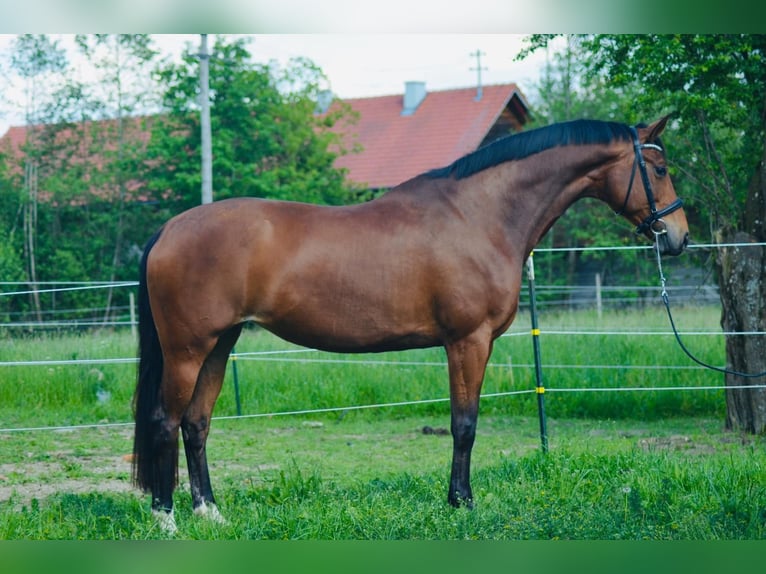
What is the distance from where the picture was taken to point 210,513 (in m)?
4.73

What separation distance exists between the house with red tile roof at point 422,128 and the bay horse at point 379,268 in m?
16.5

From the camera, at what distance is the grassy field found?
4.42m

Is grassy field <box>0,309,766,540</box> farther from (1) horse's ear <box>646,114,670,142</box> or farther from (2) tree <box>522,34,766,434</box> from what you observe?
(1) horse's ear <box>646,114,670,142</box>

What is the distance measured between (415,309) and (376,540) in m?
1.34

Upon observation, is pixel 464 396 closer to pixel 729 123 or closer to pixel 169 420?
pixel 169 420

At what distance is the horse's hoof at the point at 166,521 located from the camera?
4.46 metres

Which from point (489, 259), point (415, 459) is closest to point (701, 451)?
point (415, 459)

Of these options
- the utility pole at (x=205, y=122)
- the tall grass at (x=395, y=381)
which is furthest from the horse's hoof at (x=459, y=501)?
the utility pole at (x=205, y=122)

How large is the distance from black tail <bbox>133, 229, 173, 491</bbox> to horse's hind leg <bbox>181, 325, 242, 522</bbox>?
216 millimetres

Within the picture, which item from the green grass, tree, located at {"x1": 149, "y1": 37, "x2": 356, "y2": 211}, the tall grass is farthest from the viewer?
tree, located at {"x1": 149, "y1": 37, "x2": 356, "y2": 211}

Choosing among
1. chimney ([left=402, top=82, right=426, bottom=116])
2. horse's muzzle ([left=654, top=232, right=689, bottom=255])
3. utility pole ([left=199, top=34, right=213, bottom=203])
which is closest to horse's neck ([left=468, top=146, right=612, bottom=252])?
horse's muzzle ([left=654, top=232, right=689, bottom=255])

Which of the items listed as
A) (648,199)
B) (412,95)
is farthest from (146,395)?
(412,95)

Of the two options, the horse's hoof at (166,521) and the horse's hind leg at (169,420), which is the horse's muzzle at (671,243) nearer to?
the horse's hind leg at (169,420)

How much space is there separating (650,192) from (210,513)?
124 inches
